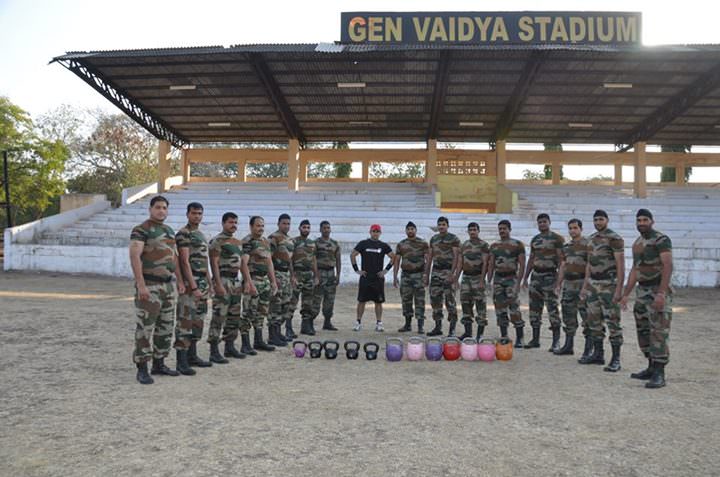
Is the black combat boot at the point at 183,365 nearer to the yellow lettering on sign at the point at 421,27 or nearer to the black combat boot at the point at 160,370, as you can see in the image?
the black combat boot at the point at 160,370

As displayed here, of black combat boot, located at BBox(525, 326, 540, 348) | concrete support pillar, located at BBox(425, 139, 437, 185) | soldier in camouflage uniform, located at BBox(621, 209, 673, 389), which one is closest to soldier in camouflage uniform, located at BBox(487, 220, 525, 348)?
black combat boot, located at BBox(525, 326, 540, 348)

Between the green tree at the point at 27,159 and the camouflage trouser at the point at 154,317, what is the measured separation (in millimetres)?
26214

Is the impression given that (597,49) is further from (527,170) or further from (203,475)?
(527,170)

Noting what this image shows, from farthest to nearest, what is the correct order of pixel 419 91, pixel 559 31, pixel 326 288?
pixel 419 91
pixel 559 31
pixel 326 288

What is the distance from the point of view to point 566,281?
6.34 metres

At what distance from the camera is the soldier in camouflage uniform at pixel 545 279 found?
660 cm

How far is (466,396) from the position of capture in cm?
448

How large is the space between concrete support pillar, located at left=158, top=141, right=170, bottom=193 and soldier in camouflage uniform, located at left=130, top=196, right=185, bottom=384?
23040mm

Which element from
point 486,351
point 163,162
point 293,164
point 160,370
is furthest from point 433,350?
point 163,162

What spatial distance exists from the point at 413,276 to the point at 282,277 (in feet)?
7.31

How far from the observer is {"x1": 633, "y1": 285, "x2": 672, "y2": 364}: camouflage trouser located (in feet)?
15.9

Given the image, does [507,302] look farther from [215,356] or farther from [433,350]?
[215,356]

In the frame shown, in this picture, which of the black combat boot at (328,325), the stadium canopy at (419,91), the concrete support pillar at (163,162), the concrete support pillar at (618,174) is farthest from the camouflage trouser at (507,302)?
the concrete support pillar at (618,174)

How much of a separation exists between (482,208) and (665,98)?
10285 mm
